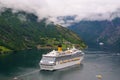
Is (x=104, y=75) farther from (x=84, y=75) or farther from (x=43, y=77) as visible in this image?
(x=43, y=77)

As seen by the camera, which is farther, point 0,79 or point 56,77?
point 56,77

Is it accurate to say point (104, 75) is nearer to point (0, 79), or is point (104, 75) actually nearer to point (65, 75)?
point (65, 75)

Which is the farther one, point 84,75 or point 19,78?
point 84,75

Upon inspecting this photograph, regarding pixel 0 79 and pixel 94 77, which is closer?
pixel 0 79

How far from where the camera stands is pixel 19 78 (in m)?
180

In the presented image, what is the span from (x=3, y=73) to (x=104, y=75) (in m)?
63.4

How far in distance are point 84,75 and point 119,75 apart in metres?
22.2

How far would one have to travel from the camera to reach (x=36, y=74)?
19588cm

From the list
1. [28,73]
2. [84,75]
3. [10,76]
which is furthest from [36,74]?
[84,75]

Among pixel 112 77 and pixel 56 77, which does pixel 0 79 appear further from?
pixel 112 77

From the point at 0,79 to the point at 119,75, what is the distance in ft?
244

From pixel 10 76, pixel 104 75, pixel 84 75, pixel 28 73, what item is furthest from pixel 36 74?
pixel 104 75

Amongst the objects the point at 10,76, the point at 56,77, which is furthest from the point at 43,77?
the point at 10,76

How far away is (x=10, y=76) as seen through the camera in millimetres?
186625
